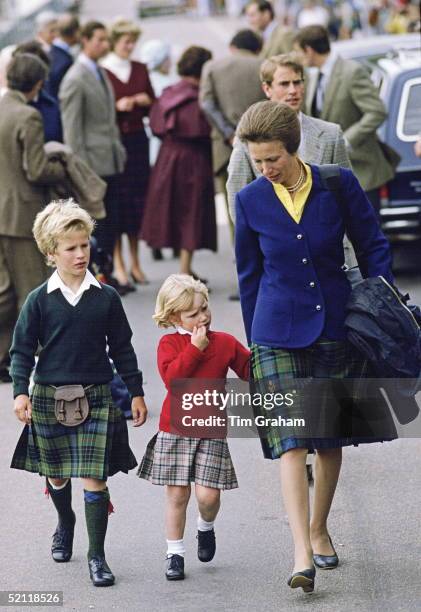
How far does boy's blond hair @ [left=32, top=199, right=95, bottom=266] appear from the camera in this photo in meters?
5.50

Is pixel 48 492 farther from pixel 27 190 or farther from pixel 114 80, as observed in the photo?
pixel 114 80

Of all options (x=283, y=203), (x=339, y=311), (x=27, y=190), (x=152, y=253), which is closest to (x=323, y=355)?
(x=339, y=311)

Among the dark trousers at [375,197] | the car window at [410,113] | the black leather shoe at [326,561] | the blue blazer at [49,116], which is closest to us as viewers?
the black leather shoe at [326,561]

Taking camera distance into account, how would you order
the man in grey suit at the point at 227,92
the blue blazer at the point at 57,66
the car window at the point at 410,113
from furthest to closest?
the blue blazer at the point at 57,66 → the car window at the point at 410,113 → the man in grey suit at the point at 227,92

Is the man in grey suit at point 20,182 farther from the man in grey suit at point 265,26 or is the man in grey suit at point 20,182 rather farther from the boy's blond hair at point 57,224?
the man in grey suit at point 265,26

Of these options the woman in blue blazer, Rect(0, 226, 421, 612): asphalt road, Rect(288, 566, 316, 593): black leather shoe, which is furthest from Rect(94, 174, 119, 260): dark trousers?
Rect(288, 566, 316, 593): black leather shoe

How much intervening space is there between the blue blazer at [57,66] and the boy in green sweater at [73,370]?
713cm

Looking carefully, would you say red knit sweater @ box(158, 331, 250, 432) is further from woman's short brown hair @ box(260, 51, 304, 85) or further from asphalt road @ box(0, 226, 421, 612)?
woman's short brown hair @ box(260, 51, 304, 85)

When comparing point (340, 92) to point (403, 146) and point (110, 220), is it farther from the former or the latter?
point (110, 220)

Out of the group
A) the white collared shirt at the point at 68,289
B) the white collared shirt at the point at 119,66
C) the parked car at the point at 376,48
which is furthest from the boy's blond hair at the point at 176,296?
the parked car at the point at 376,48

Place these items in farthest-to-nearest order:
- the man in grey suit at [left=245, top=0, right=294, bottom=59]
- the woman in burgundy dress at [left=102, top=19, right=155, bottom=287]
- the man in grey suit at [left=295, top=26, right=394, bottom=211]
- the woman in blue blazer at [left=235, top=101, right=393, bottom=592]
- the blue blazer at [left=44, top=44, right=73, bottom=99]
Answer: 1. the man in grey suit at [left=245, top=0, right=294, bottom=59]
2. the blue blazer at [left=44, top=44, right=73, bottom=99]
3. the woman in burgundy dress at [left=102, top=19, right=155, bottom=287]
4. the man in grey suit at [left=295, top=26, right=394, bottom=211]
5. the woman in blue blazer at [left=235, top=101, right=393, bottom=592]

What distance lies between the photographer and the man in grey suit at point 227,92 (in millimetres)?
11438

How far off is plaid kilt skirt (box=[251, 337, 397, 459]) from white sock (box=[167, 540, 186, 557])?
49 cm

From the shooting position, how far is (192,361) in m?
5.45
